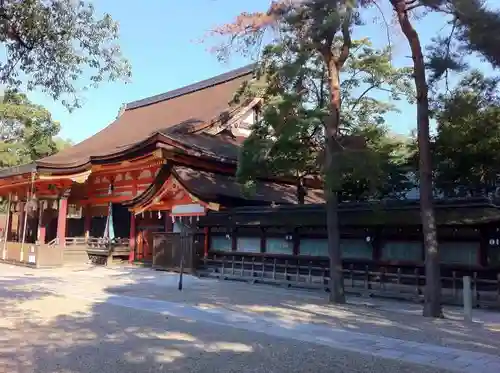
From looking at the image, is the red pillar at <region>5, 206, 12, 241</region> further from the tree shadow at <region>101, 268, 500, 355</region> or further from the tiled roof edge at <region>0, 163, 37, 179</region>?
the tree shadow at <region>101, 268, 500, 355</region>

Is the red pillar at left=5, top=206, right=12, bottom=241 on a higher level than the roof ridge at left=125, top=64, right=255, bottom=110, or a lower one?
lower

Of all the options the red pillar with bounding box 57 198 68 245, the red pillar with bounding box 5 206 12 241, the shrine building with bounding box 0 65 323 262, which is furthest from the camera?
the red pillar with bounding box 5 206 12 241

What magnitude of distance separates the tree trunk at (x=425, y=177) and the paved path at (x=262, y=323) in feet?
2.39

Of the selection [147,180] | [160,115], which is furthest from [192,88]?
[147,180]

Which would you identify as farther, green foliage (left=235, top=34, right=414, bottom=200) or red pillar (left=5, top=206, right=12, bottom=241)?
red pillar (left=5, top=206, right=12, bottom=241)

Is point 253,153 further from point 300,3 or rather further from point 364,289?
point 364,289

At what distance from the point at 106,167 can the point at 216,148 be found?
5869mm

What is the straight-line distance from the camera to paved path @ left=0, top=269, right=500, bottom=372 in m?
6.33

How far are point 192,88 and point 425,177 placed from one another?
70.1 feet

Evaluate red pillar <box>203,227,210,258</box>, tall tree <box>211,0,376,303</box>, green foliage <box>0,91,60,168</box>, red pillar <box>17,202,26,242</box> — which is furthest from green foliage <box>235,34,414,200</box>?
green foliage <box>0,91,60,168</box>

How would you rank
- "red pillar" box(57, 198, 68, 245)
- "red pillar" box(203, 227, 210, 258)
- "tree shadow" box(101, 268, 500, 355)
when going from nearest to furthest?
"tree shadow" box(101, 268, 500, 355)
"red pillar" box(203, 227, 210, 258)
"red pillar" box(57, 198, 68, 245)

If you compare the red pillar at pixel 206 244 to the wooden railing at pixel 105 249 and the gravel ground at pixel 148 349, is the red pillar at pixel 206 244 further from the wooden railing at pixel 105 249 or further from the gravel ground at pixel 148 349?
the gravel ground at pixel 148 349

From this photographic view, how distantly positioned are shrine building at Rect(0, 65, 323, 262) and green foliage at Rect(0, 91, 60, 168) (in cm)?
912

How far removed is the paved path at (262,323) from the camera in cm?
633
